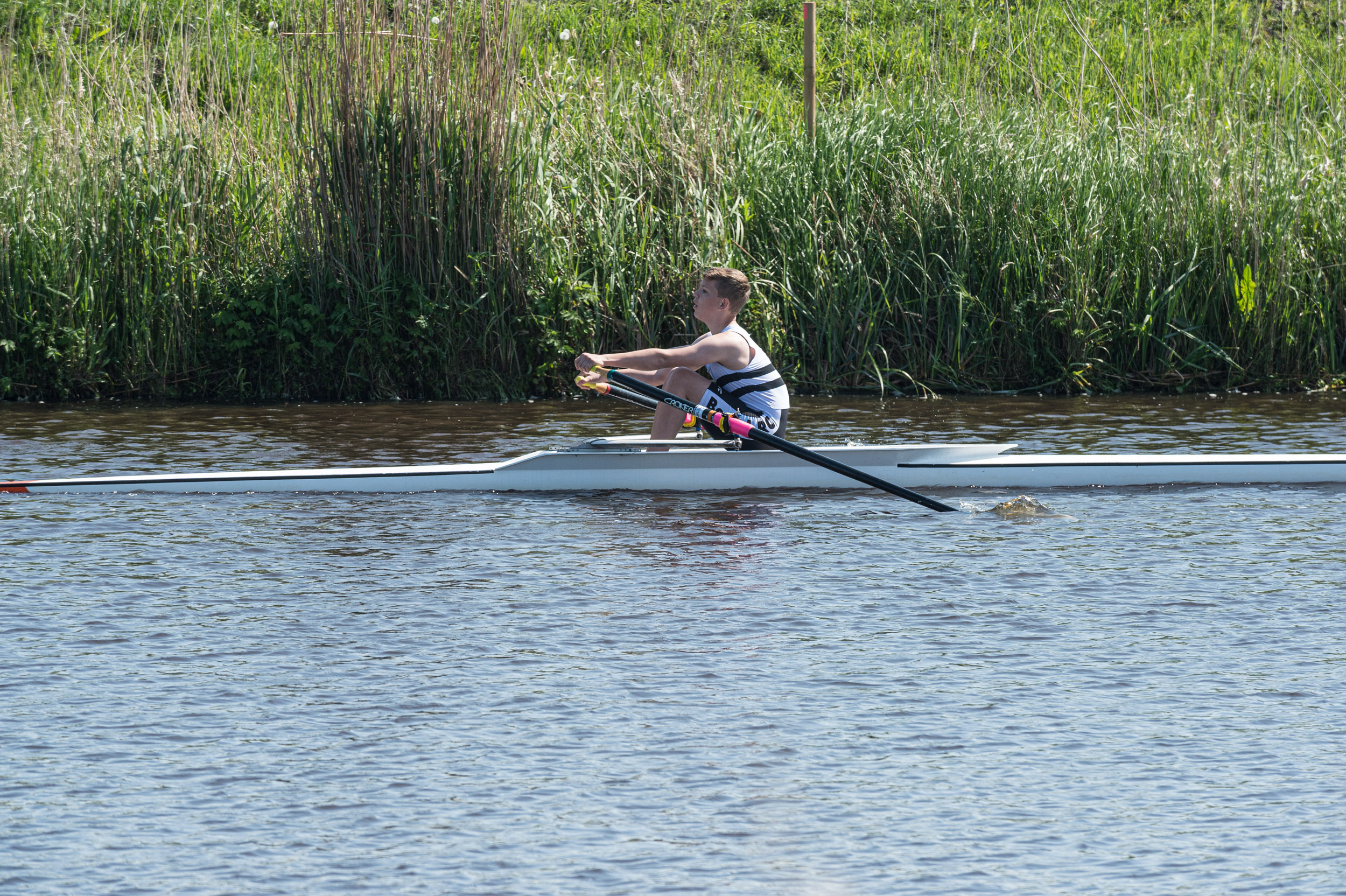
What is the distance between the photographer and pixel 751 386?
9086 mm

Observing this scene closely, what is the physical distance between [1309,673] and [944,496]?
350cm

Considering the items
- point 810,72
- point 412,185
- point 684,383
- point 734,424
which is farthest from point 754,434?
point 810,72

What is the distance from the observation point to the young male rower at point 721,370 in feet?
29.3

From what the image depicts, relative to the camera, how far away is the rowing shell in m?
8.82

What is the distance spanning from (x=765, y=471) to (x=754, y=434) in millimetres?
402

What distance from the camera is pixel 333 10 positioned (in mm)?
11586

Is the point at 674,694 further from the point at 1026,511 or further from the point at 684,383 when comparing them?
the point at 684,383

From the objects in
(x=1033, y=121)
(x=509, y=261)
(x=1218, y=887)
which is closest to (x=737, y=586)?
(x=1218, y=887)

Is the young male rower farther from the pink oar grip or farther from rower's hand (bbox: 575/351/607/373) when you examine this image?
rower's hand (bbox: 575/351/607/373)

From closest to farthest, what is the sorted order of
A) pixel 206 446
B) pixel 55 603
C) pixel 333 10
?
pixel 55 603 → pixel 206 446 → pixel 333 10

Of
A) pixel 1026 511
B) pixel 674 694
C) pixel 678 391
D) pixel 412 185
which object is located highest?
pixel 412 185

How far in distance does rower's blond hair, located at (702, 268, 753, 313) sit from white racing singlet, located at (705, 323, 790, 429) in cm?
16

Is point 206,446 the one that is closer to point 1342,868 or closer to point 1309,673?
point 1309,673

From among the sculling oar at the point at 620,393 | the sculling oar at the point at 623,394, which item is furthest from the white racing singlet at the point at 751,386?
the sculling oar at the point at 620,393
